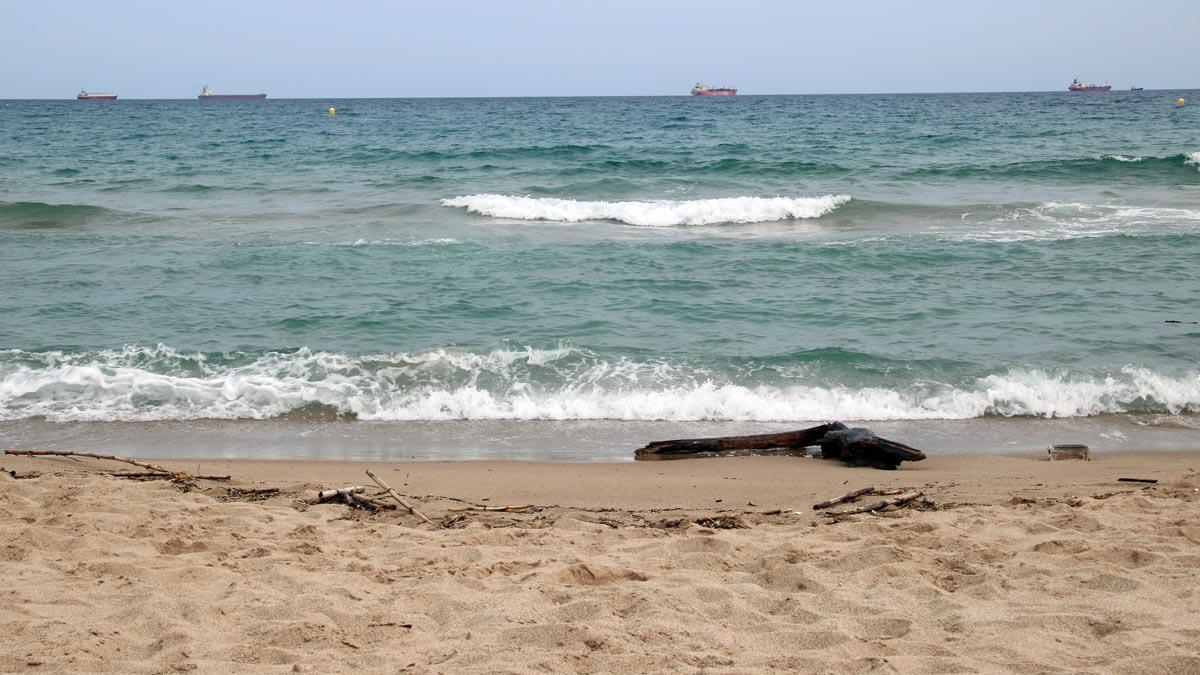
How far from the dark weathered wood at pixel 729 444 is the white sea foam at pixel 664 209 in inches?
453

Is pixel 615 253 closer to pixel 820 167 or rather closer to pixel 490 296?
pixel 490 296

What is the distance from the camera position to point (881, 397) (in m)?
8.10

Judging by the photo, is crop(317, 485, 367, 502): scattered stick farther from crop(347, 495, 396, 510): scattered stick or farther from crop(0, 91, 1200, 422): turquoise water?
crop(0, 91, 1200, 422): turquoise water

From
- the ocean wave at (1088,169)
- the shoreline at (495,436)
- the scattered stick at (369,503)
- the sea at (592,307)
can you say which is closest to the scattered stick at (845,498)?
the shoreline at (495,436)

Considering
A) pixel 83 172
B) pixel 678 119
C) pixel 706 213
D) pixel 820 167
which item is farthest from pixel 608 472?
pixel 678 119

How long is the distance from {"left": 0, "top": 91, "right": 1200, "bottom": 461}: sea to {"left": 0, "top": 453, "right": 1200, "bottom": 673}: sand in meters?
1.67

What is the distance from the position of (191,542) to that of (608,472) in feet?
9.17

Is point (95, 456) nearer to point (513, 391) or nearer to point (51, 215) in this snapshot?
point (513, 391)

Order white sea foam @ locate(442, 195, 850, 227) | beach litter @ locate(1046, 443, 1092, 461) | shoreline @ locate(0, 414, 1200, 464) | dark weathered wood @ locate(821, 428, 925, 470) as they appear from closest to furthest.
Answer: dark weathered wood @ locate(821, 428, 925, 470)
beach litter @ locate(1046, 443, 1092, 461)
shoreline @ locate(0, 414, 1200, 464)
white sea foam @ locate(442, 195, 850, 227)

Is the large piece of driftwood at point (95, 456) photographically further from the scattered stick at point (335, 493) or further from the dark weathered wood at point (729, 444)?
the dark weathered wood at point (729, 444)

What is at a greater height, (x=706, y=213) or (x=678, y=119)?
(x=678, y=119)

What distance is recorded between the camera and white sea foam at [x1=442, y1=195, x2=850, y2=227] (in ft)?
59.9

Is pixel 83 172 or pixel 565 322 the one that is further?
pixel 83 172

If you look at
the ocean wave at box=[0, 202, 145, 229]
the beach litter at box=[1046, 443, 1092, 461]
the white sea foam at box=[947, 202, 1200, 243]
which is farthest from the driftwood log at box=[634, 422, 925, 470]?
the ocean wave at box=[0, 202, 145, 229]
